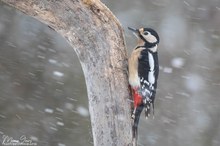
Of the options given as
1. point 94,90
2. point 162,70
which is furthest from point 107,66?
point 162,70

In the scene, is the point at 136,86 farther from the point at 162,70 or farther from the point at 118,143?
the point at 162,70

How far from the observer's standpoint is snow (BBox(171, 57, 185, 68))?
213 inches

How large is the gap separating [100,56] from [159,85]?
2.50 metres

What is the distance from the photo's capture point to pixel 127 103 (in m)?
3.07

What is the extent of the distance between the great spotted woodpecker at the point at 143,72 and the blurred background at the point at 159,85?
6.87ft

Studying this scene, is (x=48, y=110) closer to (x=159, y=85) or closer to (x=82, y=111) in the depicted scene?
(x=82, y=111)

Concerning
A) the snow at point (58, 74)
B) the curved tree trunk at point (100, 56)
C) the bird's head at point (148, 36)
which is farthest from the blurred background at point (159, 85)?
the curved tree trunk at point (100, 56)

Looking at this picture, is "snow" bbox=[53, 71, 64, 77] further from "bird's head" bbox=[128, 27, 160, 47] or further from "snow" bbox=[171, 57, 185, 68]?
"bird's head" bbox=[128, 27, 160, 47]

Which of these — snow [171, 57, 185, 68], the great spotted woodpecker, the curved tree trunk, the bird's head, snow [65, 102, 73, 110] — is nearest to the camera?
the curved tree trunk

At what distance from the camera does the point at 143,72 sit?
127 inches

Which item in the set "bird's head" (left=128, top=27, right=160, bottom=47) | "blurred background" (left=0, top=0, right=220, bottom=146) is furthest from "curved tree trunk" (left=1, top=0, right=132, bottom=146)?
"blurred background" (left=0, top=0, right=220, bottom=146)

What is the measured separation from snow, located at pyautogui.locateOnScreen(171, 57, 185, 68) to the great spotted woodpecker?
81.9 inches

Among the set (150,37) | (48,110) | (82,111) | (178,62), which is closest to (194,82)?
(178,62)

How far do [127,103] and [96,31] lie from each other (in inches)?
16.7
